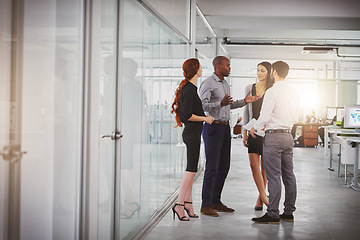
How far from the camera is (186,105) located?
496 centimetres

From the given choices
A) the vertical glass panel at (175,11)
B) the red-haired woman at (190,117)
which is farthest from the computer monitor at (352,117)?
the red-haired woman at (190,117)

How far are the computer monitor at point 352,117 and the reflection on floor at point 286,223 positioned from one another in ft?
4.47

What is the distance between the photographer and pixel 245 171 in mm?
9727

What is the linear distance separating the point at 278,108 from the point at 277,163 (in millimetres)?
588

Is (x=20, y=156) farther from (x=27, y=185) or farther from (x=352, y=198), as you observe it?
(x=352, y=198)

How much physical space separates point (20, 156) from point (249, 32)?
43.5 feet

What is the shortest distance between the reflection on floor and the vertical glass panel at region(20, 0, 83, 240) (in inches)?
74.6

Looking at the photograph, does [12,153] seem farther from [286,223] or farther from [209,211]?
[286,223]

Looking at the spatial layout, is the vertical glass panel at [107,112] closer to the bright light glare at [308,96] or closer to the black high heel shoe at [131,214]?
the black high heel shoe at [131,214]

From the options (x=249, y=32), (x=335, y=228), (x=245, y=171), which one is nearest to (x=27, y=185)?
(x=335, y=228)

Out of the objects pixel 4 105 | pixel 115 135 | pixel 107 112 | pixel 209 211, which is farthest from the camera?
pixel 209 211

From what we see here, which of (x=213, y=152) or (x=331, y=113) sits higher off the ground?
(x=331, y=113)

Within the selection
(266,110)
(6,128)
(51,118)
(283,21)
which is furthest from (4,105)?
(283,21)

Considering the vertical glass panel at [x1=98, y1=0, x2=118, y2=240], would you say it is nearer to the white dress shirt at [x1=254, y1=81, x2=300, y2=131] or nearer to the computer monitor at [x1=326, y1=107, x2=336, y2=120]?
the white dress shirt at [x1=254, y1=81, x2=300, y2=131]
